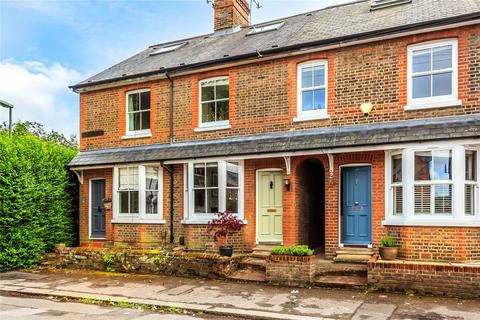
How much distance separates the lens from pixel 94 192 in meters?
16.3

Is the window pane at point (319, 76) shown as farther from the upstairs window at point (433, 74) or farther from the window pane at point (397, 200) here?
the window pane at point (397, 200)

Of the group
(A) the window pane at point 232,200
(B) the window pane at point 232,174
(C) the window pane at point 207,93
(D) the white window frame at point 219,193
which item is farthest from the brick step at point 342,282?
(C) the window pane at point 207,93

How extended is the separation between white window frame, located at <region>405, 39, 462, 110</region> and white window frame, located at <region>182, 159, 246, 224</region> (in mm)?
5024

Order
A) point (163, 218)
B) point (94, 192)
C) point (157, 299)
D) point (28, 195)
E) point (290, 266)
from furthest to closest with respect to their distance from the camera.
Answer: point (94, 192) < point (163, 218) < point (28, 195) < point (290, 266) < point (157, 299)

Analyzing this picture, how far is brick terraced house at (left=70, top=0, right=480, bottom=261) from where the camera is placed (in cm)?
1060

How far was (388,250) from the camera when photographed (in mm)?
10375

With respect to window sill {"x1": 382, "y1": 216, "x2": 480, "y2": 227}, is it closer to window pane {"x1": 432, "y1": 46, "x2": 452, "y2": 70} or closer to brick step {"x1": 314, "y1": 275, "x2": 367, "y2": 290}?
brick step {"x1": 314, "y1": 275, "x2": 367, "y2": 290}

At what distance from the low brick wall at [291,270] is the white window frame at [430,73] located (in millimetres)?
4642

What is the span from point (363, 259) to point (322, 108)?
13.8 feet

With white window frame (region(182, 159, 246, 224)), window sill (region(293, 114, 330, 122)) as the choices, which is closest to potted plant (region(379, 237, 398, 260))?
window sill (region(293, 114, 330, 122))

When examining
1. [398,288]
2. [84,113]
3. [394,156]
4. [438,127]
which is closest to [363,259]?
[398,288]

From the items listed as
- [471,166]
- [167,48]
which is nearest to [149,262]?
[471,166]

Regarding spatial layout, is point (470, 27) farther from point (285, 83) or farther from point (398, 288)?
point (398, 288)

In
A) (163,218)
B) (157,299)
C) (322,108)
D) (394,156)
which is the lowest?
(157,299)
